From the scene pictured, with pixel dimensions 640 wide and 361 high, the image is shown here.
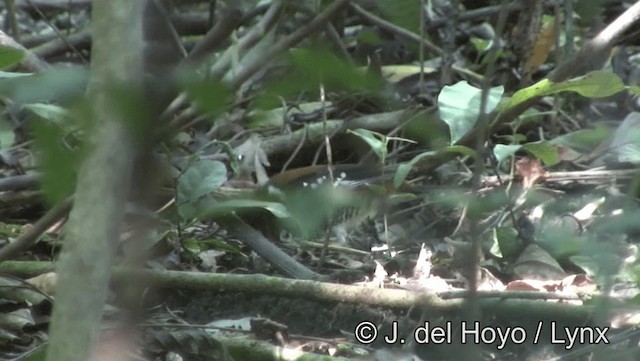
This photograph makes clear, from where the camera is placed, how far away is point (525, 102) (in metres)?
2.03

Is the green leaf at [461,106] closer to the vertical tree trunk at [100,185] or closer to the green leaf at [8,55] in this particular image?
the green leaf at [8,55]

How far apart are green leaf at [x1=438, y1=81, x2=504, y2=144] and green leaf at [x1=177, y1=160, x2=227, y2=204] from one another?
17.3 inches

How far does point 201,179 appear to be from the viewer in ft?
5.86

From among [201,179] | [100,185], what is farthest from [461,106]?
[100,185]

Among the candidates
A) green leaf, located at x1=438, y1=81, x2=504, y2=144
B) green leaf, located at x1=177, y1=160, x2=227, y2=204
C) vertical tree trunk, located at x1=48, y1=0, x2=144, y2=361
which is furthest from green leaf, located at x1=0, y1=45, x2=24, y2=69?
green leaf, located at x1=438, y1=81, x2=504, y2=144

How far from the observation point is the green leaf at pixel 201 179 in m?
1.66

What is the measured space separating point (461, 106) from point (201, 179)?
50 centimetres

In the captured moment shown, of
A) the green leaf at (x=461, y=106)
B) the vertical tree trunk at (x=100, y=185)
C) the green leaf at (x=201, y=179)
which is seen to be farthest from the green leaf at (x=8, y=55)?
the green leaf at (x=461, y=106)

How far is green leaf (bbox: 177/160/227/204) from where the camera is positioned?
5.45 feet

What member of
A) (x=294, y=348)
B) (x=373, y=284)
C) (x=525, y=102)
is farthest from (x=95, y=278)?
(x=525, y=102)

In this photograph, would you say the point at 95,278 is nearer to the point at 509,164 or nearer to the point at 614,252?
the point at 614,252

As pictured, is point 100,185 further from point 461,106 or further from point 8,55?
point 461,106

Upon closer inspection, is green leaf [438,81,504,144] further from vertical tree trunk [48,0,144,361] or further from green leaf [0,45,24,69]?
vertical tree trunk [48,0,144,361]

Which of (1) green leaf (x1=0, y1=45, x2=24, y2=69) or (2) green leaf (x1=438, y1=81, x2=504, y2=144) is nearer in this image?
(1) green leaf (x1=0, y1=45, x2=24, y2=69)
